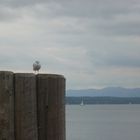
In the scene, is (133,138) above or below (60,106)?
below

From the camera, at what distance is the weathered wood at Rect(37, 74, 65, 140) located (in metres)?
5.89

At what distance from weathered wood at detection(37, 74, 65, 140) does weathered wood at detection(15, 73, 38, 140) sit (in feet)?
0.27

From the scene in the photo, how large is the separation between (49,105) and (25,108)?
26cm

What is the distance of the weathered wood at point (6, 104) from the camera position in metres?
5.66

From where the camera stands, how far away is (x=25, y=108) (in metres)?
5.82

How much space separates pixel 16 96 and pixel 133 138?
69787 millimetres

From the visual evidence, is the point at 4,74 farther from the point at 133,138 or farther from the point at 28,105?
the point at 133,138

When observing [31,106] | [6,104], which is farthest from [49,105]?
[6,104]

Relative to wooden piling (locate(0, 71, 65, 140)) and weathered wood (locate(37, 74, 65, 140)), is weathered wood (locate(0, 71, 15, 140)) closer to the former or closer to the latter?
wooden piling (locate(0, 71, 65, 140))

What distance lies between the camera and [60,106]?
602 centimetres

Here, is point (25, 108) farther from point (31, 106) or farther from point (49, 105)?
point (49, 105)

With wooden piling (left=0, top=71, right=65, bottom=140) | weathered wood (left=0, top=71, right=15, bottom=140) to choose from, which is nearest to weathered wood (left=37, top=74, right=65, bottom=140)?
wooden piling (left=0, top=71, right=65, bottom=140)

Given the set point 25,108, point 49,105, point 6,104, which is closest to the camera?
point 6,104

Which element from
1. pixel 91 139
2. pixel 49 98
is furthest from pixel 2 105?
pixel 91 139
